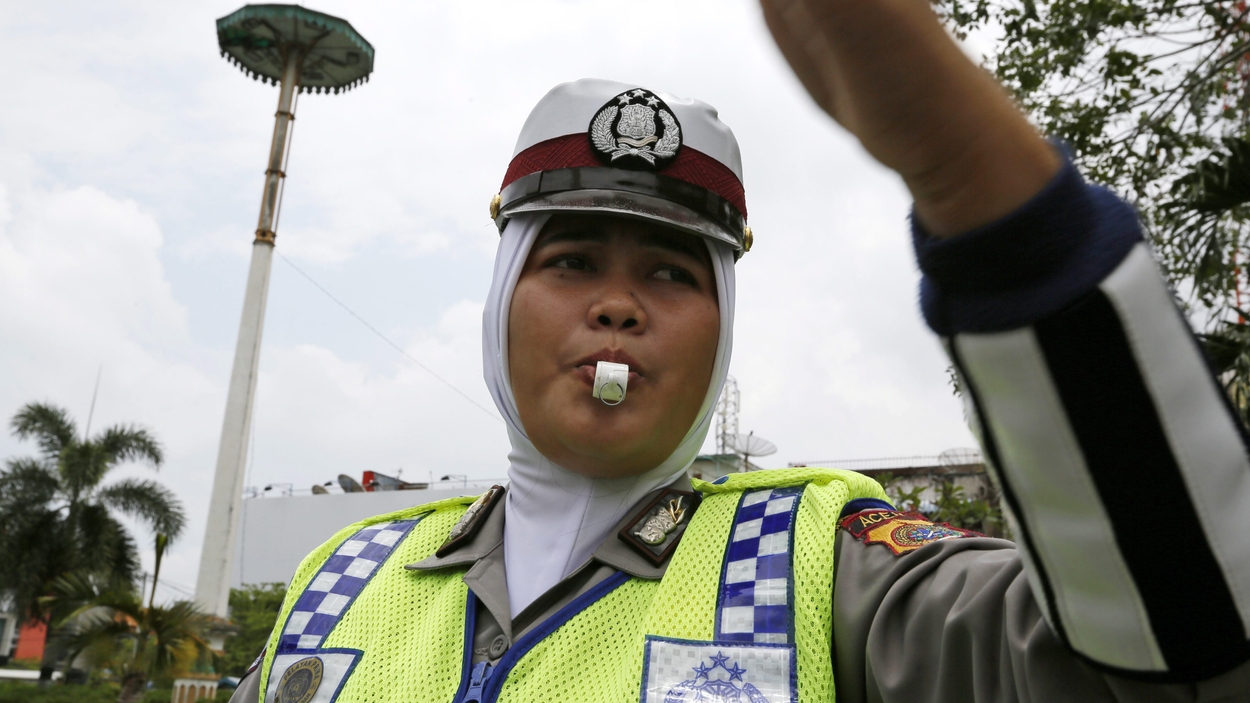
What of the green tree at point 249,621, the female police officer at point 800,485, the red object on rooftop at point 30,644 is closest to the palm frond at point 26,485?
the green tree at point 249,621

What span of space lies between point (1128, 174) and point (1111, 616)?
6.63 meters

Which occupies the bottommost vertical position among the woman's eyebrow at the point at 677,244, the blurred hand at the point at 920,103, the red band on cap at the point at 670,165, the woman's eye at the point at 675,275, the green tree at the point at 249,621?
the blurred hand at the point at 920,103

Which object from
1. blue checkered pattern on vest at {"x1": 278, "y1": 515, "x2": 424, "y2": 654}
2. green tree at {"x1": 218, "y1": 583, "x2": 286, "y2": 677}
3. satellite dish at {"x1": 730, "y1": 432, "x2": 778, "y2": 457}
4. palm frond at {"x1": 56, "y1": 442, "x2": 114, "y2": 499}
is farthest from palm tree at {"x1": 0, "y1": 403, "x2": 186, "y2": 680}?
blue checkered pattern on vest at {"x1": 278, "y1": 515, "x2": 424, "y2": 654}

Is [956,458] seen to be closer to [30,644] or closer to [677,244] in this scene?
[677,244]

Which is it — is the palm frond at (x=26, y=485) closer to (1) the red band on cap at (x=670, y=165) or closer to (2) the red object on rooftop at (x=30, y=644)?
(1) the red band on cap at (x=670, y=165)

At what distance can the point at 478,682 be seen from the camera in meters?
1.55

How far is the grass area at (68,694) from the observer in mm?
21094

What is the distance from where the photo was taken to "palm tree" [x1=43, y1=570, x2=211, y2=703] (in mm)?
14906

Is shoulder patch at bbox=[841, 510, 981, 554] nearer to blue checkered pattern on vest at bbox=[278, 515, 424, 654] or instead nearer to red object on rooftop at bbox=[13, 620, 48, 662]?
blue checkered pattern on vest at bbox=[278, 515, 424, 654]

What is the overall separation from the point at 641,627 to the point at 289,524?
43.9m

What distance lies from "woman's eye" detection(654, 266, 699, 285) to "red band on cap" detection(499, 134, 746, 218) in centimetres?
18

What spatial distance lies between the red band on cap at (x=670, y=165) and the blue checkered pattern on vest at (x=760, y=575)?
25.7 inches

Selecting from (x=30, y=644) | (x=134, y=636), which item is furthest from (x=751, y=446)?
(x=30, y=644)

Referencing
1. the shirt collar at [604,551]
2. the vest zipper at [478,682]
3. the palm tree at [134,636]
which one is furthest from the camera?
the palm tree at [134,636]
